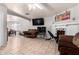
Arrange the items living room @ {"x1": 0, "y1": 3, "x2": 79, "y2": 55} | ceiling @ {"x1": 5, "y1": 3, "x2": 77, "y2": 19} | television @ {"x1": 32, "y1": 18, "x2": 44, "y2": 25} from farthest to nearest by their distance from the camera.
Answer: television @ {"x1": 32, "y1": 18, "x2": 44, "y2": 25} < living room @ {"x1": 0, "y1": 3, "x2": 79, "y2": 55} < ceiling @ {"x1": 5, "y1": 3, "x2": 77, "y2": 19}

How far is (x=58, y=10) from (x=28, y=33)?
2.78ft

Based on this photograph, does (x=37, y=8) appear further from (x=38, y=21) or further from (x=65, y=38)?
(x=65, y=38)

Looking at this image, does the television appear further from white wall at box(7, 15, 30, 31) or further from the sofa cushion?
the sofa cushion

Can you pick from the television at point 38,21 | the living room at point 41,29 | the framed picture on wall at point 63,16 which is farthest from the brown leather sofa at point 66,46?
the television at point 38,21

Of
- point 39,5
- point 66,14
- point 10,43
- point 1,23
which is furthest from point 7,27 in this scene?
point 66,14

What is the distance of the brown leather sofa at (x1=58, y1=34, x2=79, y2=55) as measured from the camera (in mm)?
2848

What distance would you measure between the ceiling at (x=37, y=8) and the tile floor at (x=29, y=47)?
56 centimetres

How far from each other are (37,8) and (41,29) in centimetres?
49

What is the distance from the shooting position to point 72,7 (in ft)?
9.38

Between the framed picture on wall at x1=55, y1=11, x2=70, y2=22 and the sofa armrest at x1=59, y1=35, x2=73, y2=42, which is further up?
the framed picture on wall at x1=55, y1=11, x2=70, y2=22

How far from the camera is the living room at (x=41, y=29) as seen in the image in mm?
2908

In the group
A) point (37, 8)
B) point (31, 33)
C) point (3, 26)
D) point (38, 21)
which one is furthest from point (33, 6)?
point (3, 26)

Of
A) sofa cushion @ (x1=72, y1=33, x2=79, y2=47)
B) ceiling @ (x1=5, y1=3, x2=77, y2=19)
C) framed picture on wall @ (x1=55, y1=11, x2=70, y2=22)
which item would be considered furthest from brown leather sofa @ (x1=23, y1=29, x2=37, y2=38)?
sofa cushion @ (x1=72, y1=33, x2=79, y2=47)
